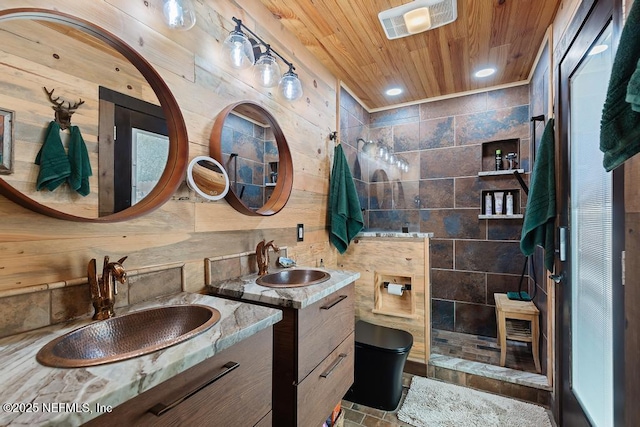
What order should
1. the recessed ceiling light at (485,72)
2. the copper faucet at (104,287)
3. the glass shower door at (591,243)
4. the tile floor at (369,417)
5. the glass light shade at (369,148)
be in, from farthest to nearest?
the glass light shade at (369,148) < the recessed ceiling light at (485,72) < the tile floor at (369,417) < the glass shower door at (591,243) < the copper faucet at (104,287)

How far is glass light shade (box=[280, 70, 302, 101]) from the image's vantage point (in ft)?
5.93

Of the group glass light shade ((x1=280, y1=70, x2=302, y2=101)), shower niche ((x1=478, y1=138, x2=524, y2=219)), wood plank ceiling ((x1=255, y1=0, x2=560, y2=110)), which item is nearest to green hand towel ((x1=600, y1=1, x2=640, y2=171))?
wood plank ceiling ((x1=255, y1=0, x2=560, y2=110))

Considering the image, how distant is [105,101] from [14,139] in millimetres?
288

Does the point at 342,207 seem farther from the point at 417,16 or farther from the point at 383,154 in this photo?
the point at 417,16

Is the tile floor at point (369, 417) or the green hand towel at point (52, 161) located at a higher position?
the green hand towel at point (52, 161)

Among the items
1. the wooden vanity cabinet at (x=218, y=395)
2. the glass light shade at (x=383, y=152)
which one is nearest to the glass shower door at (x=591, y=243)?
the wooden vanity cabinet at (x=218, y=395)

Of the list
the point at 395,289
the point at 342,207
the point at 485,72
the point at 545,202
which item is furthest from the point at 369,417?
the point at 485,72

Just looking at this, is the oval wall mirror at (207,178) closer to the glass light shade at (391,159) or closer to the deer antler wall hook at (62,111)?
the deer antler wall hook at (62,111)

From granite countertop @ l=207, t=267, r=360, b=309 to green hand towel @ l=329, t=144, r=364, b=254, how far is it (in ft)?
2.89

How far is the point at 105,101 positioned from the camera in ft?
3.34

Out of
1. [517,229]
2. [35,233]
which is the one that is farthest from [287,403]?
[517,229]

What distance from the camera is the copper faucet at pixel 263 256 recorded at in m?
1.63

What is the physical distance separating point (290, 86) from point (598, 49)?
4.87 ft

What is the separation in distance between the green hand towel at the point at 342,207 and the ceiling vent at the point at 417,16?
926 millimetres
